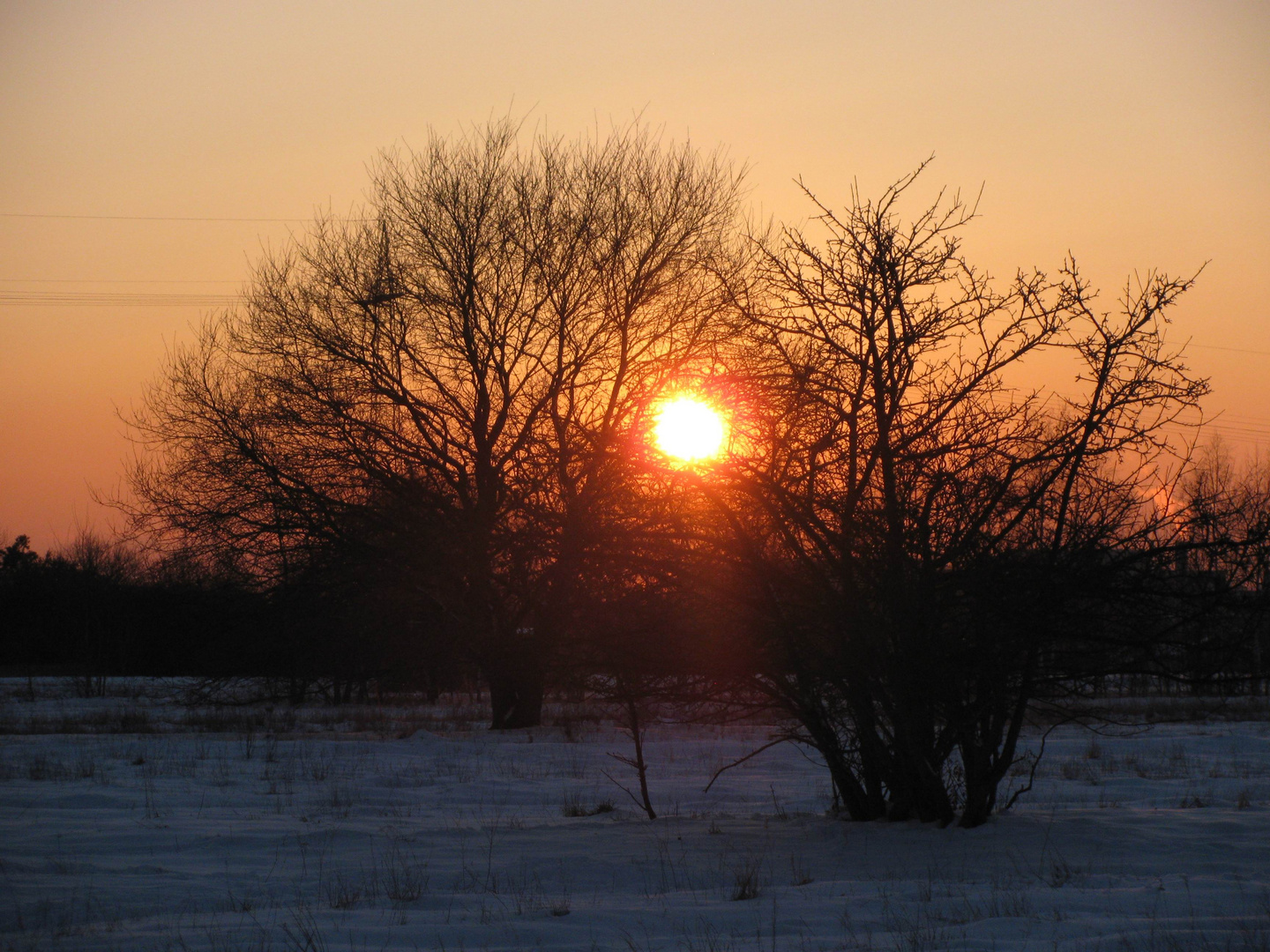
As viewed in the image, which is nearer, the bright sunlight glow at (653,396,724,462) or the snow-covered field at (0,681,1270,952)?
the snow-covered field at (0,681,1270,952)

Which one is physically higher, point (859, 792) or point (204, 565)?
point (204, 565)

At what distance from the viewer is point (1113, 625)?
7.43 m

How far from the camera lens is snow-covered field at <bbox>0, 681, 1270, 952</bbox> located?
17.3 feet

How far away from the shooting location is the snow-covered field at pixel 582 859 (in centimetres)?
526

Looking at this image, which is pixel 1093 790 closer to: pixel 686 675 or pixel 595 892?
pixel 686 675

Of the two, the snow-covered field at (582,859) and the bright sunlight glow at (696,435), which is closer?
the snow-covered field at (582,859)

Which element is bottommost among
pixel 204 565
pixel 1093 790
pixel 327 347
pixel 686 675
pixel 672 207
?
pixel 1093 790

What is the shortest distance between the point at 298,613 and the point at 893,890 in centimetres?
1356

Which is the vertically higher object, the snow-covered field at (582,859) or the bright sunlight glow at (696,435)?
the bright sunlight glow at (696,435)

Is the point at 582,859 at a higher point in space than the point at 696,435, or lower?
lower

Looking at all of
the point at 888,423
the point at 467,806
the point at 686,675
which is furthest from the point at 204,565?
the point at 888,423

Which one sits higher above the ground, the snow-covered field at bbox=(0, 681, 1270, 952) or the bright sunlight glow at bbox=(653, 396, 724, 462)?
the bright sunlight glow at bbox=(653, 396, 724, 462)

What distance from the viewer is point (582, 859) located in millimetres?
7539

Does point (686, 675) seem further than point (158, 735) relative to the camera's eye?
No
